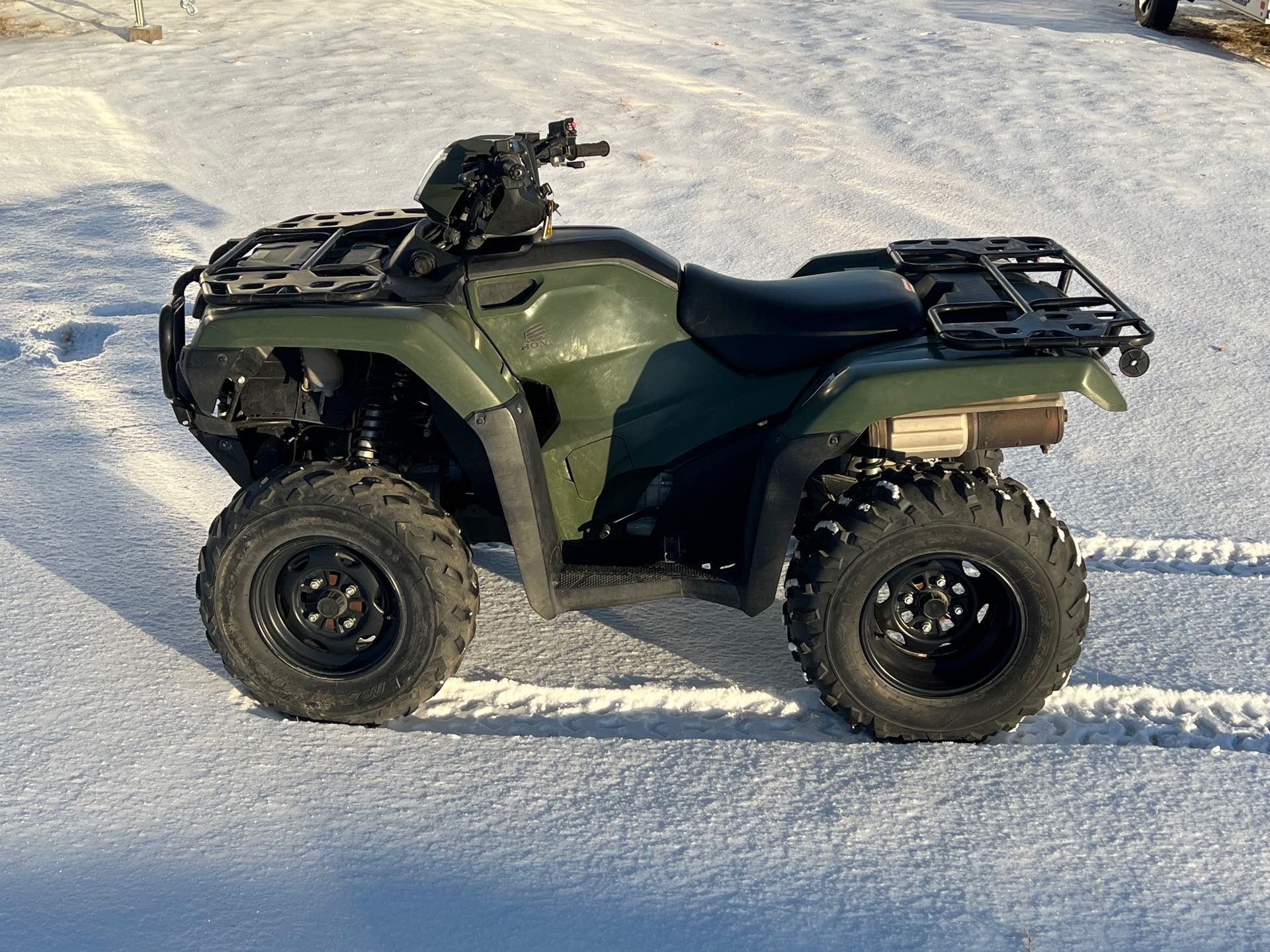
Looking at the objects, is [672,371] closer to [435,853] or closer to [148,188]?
[435,853]

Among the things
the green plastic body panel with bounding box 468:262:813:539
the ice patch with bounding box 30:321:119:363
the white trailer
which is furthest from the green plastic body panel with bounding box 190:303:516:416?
the white trailer

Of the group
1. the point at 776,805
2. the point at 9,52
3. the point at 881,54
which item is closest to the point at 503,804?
the point at 776,805

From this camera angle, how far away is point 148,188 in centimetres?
736

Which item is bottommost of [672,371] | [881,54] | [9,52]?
[9,52]

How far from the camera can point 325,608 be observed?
3.24 meters

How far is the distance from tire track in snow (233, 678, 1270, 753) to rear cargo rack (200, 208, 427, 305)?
3.59ft

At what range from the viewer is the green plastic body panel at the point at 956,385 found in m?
2.95

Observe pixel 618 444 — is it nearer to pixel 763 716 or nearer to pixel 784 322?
pixel 784 322

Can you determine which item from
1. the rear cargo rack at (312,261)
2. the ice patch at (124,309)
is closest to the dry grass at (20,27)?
the ice patch at (124,309)

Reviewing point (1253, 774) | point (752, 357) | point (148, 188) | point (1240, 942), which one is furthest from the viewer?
point (148, 188)

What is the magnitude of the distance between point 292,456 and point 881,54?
7467mm

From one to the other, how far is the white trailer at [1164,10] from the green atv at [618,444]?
7.26 m

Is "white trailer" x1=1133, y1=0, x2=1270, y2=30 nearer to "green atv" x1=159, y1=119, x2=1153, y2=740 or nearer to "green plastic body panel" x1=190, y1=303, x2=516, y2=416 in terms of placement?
"green atv" x1=159, y1=119, x2=1153, y2=740

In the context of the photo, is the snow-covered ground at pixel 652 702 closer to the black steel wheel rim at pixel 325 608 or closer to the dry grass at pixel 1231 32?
the black steel wheel rim at pixel 325 608
